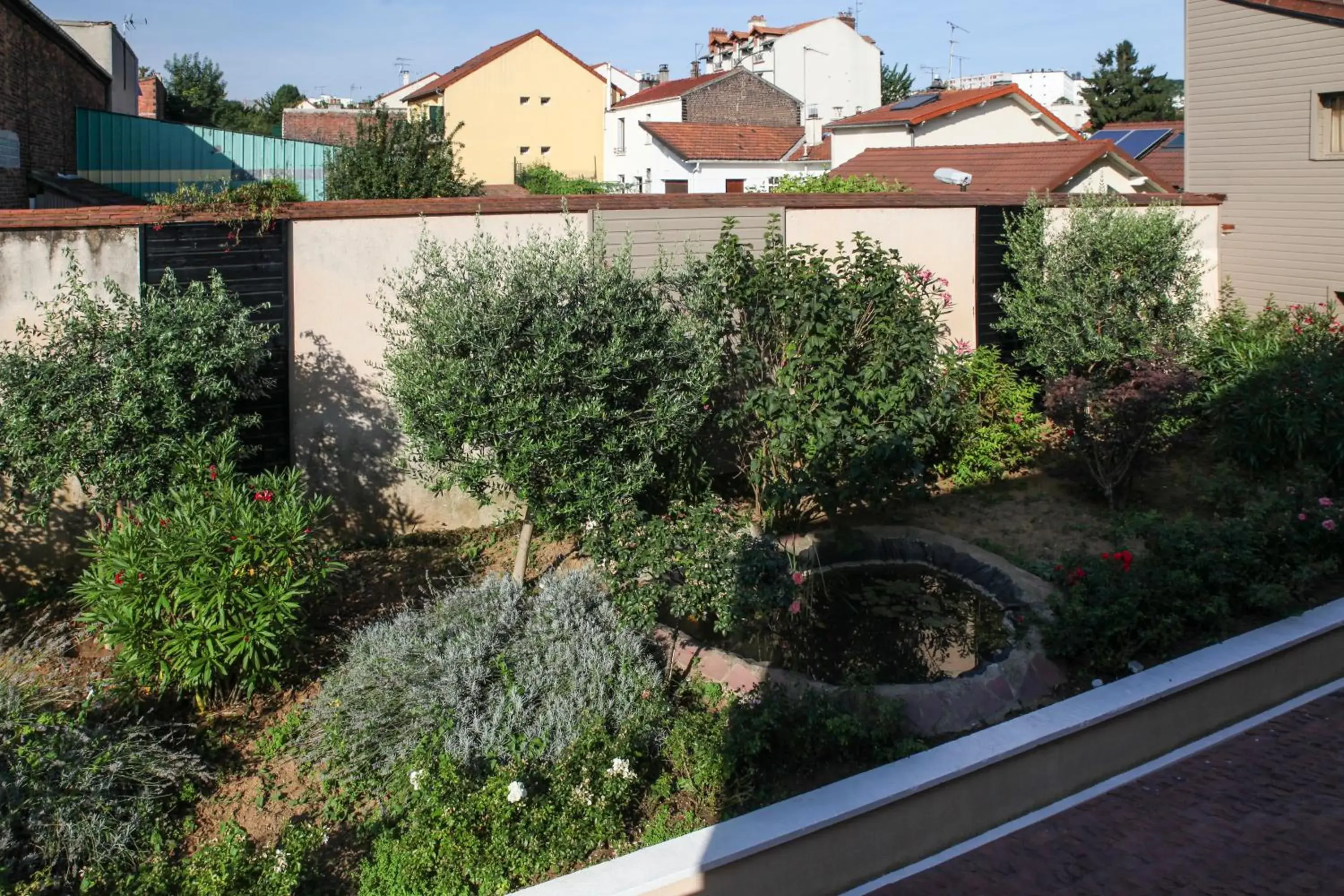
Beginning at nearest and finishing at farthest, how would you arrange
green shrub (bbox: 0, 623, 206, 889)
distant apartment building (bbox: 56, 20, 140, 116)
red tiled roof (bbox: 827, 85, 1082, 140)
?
green shrub (bbox: 0, 623, 206, 889)
red tiled roof (bbox: 827, 85, 1082, 140)
distant apartment building (bbox: 56, 20, 140, 116)

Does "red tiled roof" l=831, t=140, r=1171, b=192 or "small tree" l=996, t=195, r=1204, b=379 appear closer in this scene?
"small tree" l=996, t=195, r=1204, b=379

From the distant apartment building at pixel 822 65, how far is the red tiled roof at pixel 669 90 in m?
1.67

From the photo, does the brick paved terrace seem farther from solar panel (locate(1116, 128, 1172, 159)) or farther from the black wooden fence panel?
solar panel (locate(1116, 128, 1172, 159))

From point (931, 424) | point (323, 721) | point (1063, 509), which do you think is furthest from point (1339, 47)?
point (323, 721)

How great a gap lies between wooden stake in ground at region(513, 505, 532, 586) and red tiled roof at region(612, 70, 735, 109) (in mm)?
36484

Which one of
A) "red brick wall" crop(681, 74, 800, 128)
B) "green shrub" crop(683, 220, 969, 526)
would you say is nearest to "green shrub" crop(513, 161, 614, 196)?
"red brick wall" crop(681, 74, 800, 128)

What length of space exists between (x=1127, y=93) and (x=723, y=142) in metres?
27.0

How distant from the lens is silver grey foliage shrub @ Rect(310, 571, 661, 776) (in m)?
5.90

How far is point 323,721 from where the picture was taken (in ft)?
20.2

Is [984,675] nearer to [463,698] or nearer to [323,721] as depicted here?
[463,698]

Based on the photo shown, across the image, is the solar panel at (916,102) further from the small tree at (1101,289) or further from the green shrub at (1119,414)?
the green shrub at (1119,414)

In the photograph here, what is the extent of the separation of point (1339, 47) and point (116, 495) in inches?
526

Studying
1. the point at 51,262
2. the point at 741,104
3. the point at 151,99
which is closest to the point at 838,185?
the point at 51,262

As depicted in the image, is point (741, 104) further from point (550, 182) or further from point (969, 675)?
point (969, 675)
